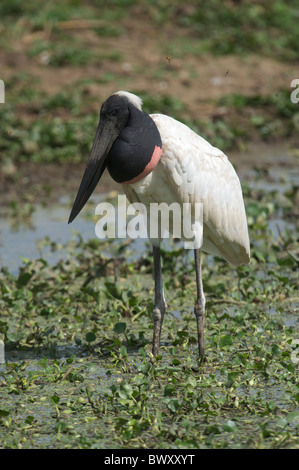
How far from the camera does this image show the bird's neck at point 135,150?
4.14 m

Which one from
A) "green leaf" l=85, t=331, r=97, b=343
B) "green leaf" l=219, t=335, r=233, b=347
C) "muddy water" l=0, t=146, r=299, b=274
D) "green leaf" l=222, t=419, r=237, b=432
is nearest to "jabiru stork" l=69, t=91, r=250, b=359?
"green leaf" l=219, t=335, r=233, b=347

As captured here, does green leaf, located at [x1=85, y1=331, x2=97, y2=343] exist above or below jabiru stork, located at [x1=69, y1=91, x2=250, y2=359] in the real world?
below

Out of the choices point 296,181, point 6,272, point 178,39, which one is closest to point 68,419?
point 6,272

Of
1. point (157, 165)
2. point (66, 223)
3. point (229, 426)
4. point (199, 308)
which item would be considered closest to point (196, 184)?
point (157, 165)

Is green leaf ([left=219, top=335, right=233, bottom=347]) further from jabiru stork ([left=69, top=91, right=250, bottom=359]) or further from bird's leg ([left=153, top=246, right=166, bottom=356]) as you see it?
bird's leg ([left=153, top=246, right=166, bottom=356])

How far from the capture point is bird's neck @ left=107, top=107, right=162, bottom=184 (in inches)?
163

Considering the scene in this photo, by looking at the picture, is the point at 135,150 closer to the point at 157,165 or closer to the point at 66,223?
the point at 157,165

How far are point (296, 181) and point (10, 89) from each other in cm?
352

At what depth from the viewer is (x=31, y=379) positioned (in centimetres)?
415

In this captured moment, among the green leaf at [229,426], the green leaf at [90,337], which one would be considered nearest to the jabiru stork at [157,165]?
the green leaf at [90,337]

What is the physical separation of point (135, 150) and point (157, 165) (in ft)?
0.57

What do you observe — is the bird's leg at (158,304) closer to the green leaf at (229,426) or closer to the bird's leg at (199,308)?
the bird's leg at (199,308)

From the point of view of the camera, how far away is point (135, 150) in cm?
414

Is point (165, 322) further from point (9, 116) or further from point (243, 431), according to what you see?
point (9, 116)
